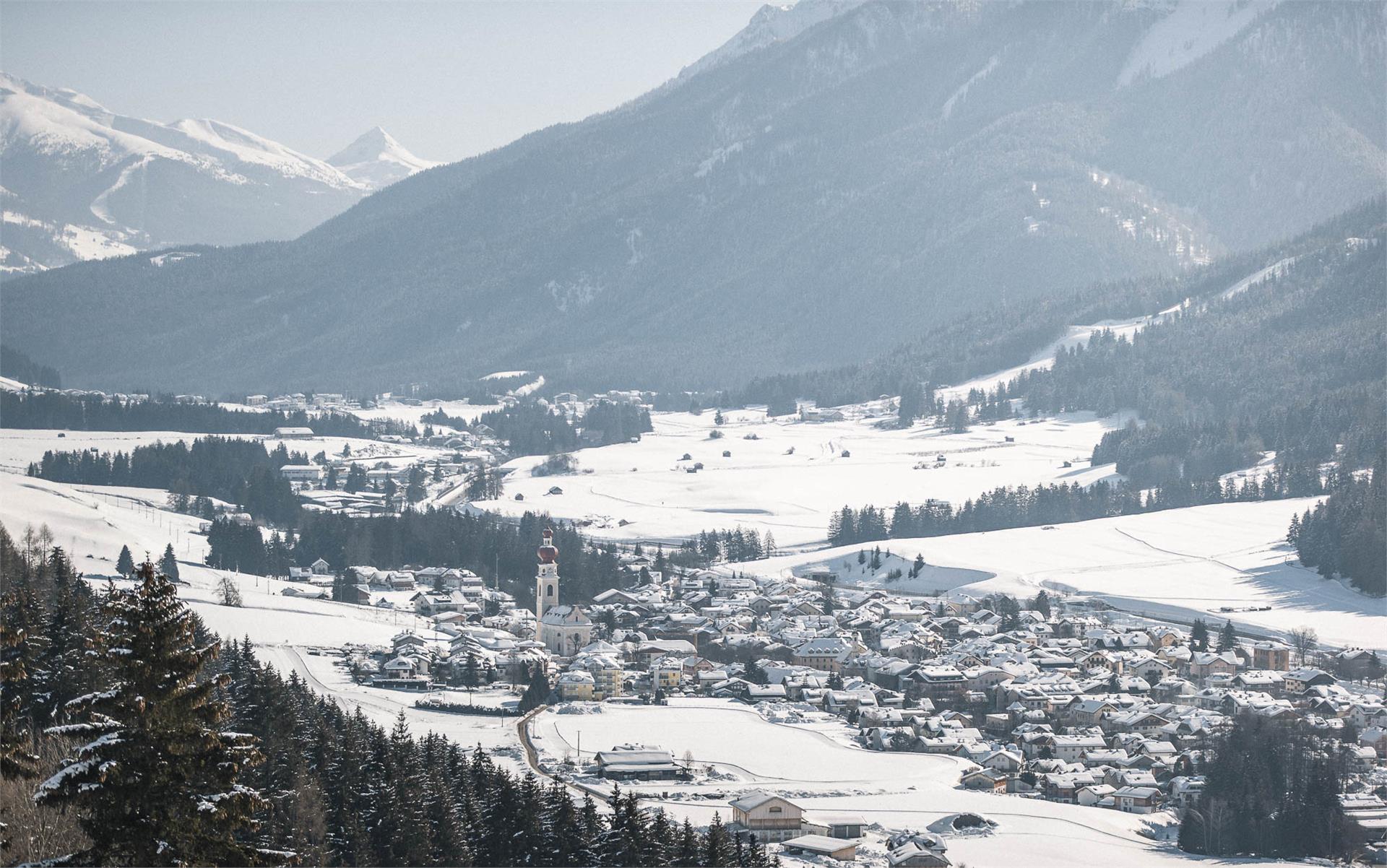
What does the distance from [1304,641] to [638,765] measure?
97.6 ft

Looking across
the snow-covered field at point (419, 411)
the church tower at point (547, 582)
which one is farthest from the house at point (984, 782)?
the snow-covered field at point (419, 411)

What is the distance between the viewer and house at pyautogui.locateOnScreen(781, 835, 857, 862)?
133 ft

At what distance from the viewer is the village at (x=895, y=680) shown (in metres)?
48.9

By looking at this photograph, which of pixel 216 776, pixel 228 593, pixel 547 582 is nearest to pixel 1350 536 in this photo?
pixel 547 582

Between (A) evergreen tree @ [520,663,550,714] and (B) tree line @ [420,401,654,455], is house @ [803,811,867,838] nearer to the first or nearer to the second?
(A) evergreen tree @ [520,663,550,714]

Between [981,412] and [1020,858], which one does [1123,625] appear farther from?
[981,412]

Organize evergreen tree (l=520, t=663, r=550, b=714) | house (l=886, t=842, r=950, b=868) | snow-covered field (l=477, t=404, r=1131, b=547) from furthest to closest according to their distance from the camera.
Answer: snow-covered field (l=477, t=404, r=1131, b=547) → evergreen tree (l=520, t=663, r=550, b=714) → house (l=886, t=842, r=950, b=868)

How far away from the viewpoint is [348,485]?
120500 mm

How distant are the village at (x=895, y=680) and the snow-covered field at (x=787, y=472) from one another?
77.9ft

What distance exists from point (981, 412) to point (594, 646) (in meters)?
102

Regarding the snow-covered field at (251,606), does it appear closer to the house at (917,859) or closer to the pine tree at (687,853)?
the house at (917,859)

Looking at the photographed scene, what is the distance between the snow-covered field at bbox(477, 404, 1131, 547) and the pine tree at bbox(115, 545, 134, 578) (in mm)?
31230

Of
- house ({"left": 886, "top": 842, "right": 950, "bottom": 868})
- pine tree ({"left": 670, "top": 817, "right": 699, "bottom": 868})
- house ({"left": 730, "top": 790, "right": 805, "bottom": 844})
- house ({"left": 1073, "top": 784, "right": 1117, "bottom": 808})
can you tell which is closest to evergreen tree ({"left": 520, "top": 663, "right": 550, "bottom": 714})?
house ({"left": 730, "top": 790, "right": 805, "bottom": 844})

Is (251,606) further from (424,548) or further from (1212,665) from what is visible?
(1212,665)
